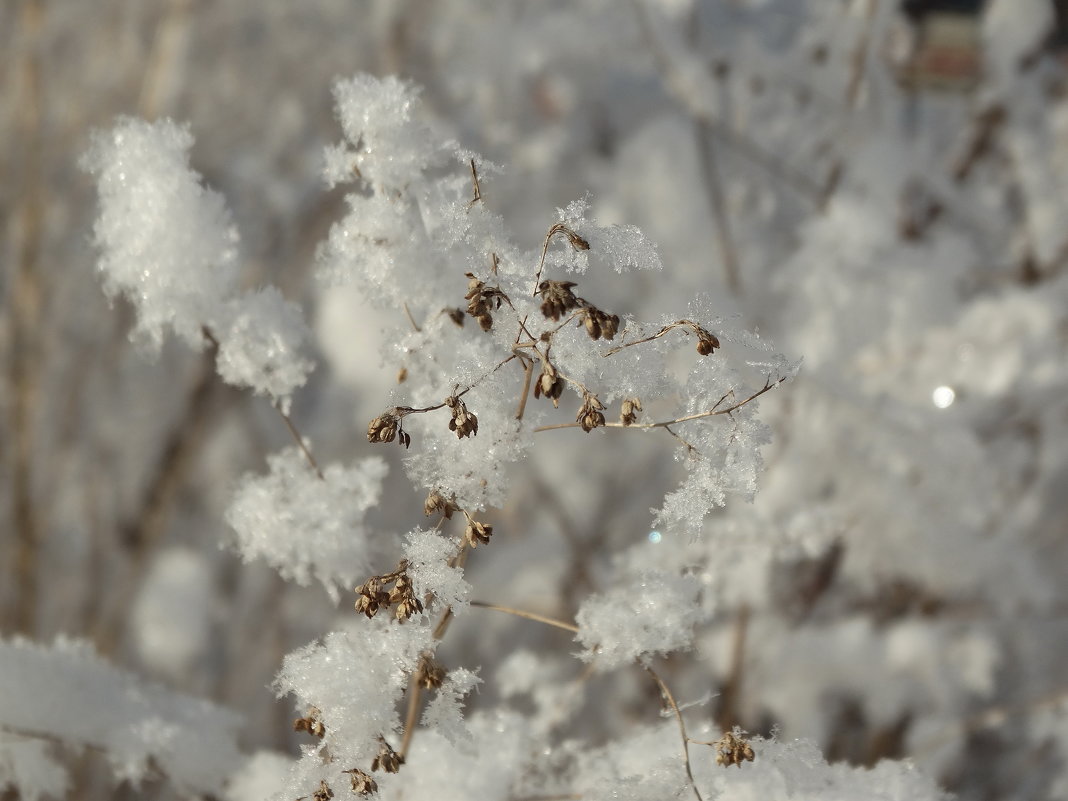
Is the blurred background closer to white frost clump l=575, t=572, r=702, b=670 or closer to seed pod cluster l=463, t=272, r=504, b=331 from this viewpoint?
white frost clump l=575, t=572, r=702, b=670

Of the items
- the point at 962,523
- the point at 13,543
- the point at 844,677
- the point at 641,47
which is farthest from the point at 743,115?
the point at 13,543

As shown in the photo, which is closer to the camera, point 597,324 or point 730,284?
point 597,324

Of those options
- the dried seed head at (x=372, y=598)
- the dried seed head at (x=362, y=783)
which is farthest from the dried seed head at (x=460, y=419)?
the dried seed head at (x=362, y=783)

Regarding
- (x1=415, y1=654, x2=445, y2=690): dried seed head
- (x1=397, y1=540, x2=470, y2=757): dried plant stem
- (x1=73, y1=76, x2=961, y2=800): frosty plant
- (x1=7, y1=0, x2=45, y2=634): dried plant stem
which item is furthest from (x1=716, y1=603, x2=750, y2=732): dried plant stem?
(x1=7, y1=0, x2=45, y2=634): dried plant stem

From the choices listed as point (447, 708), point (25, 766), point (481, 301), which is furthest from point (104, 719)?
point (481, 301)

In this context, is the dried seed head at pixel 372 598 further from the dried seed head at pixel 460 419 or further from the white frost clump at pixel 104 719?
the white frost clump at pixel 104 719

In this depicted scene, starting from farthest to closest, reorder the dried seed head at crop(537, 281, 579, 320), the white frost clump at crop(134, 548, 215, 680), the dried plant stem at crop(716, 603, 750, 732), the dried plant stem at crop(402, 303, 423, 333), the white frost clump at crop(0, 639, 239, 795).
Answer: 1. the white frost clump at crop(134, 548, 215, 680)
2. the dried plant stem at crop(716, 603, 750, 732)
3. the white frost clump at crop(0, 639, 239, 795)
4. the dried plant stem at crop(402, 303, 423, 333)
5. the dried seed head at crop(537, 281, 579, 320)

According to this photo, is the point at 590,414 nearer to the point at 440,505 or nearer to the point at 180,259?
the point at 440,505
